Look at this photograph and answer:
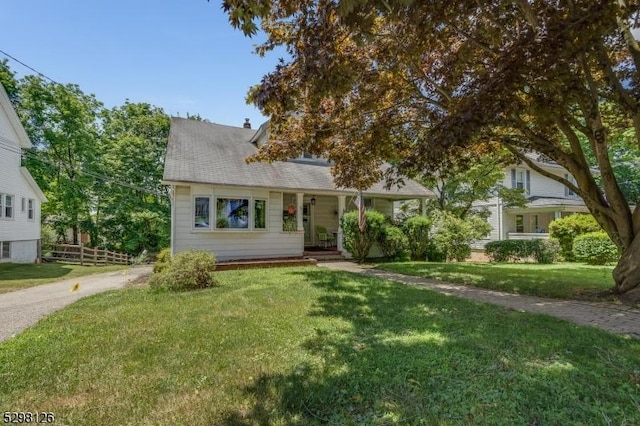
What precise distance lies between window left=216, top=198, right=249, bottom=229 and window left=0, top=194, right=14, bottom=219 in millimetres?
12695

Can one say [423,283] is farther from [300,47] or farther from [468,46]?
[300,47]

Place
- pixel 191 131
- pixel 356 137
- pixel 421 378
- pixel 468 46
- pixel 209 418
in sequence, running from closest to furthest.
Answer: pixel 209 418 < pixel 421 378 < pixel 468 46 < pixel 356 137 < pixel 191 131

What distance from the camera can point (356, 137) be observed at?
31.8 ft

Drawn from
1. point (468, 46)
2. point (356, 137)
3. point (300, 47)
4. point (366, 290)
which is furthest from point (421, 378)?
point (356, 137)

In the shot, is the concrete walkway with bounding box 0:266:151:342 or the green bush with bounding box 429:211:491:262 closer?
the concrete walkway with bounding box 0:266:151:342

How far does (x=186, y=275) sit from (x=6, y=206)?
1588 centimetres

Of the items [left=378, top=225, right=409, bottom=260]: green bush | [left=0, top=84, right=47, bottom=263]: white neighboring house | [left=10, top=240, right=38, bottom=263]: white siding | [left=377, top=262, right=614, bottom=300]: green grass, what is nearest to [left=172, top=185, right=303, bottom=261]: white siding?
[left=378, top=225, right=409, bottom=260]: green bush

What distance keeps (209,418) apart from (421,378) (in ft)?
6.44

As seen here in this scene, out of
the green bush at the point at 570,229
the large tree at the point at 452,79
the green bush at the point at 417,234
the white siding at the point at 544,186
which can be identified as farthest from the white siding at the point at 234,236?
the white siding at the point at 544,186

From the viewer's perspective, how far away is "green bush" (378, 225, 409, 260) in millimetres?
14234

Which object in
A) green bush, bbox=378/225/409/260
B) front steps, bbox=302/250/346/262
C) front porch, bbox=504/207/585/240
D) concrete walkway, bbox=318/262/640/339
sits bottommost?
concrete walkway, bbox=318/262/640/339

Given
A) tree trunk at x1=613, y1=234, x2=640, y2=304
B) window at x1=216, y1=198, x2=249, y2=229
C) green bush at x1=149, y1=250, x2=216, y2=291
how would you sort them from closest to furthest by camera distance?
tree trunk at x1=613, y1=234, x2=640, y2=304 → green bush at x1=149, y1=250, x2=216, y2=291 → window at x1=216, y1=198, x2=249, y2=229

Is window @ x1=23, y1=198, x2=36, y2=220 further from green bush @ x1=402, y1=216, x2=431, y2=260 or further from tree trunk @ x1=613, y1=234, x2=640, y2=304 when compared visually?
tree trunk @ x1=613, y1=234, x2=640, y2=304

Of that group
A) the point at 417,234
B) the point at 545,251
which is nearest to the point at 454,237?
the point at 417,234
